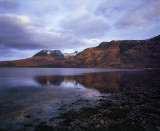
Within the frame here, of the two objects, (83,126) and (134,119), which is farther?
(134,119)

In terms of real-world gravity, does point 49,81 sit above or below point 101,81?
above

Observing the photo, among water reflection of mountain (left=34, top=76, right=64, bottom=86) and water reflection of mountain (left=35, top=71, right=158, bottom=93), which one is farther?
water reflection of mountain (left=34, top=76, right=64, bottom=86)

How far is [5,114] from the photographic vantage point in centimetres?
1449

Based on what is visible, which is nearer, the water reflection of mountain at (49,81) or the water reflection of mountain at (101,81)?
the water reflection of mountain at (101,81)

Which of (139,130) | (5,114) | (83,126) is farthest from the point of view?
(5,114)

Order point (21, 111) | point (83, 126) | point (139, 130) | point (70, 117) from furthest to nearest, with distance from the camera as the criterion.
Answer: point (21, 111) → point (70, 117) → point (83, 126) → point (139, 130)

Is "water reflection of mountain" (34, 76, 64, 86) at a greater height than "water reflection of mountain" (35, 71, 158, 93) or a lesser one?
greater

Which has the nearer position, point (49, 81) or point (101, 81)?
point (101, 81)

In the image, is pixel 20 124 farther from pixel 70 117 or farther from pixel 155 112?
pixel 155 112

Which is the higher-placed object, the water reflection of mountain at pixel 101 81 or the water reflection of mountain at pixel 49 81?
the water reflection of mountain at pixel 49 81

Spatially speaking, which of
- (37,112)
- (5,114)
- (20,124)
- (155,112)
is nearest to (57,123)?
(20,124)

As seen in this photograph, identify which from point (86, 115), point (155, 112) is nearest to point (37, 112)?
point (86, 115)

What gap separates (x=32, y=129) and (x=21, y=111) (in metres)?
5.74

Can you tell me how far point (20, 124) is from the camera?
11.9m
